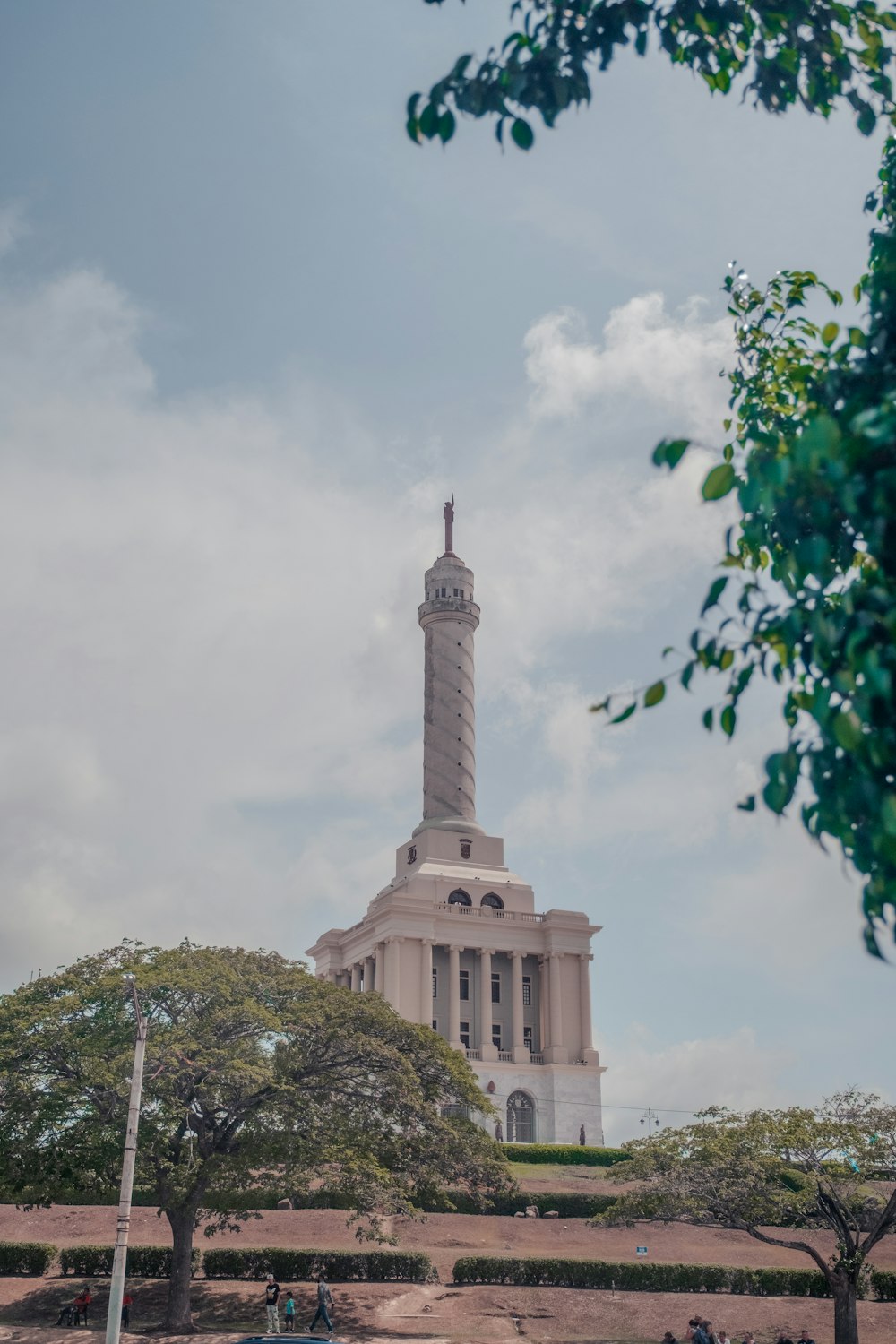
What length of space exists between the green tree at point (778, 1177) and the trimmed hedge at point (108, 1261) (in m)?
→ 13.5

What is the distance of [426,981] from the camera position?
75.6 metres

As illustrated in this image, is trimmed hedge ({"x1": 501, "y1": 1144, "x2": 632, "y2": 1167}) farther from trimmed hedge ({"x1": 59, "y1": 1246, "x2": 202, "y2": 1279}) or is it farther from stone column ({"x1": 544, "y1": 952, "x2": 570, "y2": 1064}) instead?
trimmed hedge ({"x1": 59, "y1": 1246, "x2": 202, "y2": 1279})

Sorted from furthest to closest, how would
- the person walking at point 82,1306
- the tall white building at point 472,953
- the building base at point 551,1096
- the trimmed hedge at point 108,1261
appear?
the tall white building at point 472,953 → the building base at point 551,1096 → the trimmed hedge at point 108,1261 → the person walking at point 82,1306

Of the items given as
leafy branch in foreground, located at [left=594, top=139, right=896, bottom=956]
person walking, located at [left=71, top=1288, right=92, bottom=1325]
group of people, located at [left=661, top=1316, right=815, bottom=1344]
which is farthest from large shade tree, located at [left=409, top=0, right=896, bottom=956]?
person walking, located at [left=71, top=1288, right=92, bottom=1325]

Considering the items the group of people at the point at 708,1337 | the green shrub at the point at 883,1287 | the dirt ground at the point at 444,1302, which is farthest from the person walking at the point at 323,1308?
the green shrub at the point at 883,1287

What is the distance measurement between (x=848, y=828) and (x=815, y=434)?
228 cm

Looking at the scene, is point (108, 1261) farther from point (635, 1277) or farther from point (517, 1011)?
point (517, 1011)

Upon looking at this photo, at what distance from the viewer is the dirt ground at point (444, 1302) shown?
34.5 m

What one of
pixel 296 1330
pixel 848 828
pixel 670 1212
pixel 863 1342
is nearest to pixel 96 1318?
pixel 296 1330

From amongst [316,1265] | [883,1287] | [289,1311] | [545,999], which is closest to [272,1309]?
[289,1311]

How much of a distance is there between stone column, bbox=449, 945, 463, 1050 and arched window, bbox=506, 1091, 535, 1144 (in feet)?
15.7

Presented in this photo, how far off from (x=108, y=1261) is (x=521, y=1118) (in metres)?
38.3

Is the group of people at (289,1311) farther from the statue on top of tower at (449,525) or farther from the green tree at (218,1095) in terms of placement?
the statue on top of tower at (449,525)

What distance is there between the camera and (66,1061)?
34156 mm
